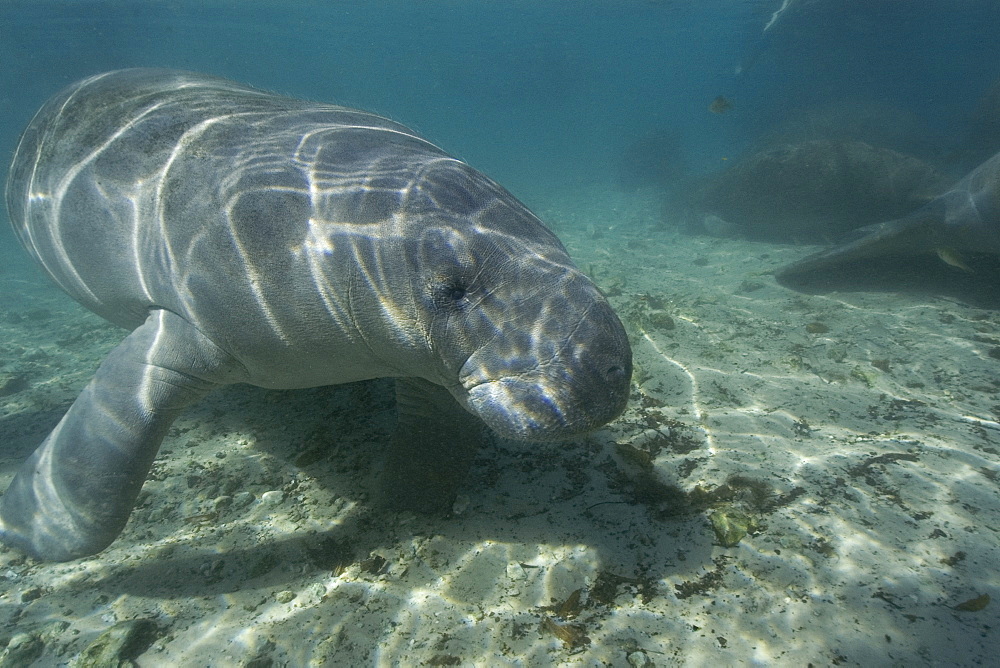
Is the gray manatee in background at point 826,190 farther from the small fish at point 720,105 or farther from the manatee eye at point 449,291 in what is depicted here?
the manatee eye at point 449,291

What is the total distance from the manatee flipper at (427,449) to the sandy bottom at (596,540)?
0.40 feet

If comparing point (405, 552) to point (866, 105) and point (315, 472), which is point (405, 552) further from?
point (866, 105)

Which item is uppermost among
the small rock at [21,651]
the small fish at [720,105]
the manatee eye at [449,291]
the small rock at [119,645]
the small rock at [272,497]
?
the small fish at [720,105]

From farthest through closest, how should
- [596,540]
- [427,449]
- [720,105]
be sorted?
1. [720,105]
2. [427,449]
3. [596,540]

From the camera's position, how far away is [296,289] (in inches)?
91.6

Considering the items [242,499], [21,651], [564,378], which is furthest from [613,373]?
[21,651]

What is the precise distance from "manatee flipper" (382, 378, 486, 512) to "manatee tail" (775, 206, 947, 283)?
6.18 meters

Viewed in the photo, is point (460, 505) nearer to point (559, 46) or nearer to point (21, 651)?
point (21, 651)

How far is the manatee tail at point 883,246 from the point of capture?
625cm

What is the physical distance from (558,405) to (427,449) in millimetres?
1287

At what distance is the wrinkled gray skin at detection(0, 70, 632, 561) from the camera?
204 centimetres

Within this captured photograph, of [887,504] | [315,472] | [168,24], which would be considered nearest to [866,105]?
[887,504]

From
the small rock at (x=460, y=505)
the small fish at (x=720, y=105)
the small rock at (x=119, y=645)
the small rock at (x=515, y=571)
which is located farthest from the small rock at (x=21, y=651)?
the small fish at (x=720, y=105)

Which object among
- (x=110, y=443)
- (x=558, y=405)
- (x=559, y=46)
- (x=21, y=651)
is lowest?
(x=21, y=651)
